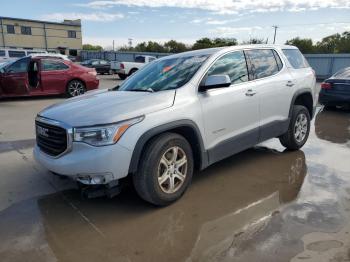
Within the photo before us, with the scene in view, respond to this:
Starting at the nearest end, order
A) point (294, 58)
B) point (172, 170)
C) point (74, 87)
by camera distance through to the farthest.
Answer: point (172, 170) → point (294, 58) → point (74, 87)

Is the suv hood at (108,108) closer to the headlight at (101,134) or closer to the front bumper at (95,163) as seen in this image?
the headlight at (101,134)

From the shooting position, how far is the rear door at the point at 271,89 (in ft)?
15.7

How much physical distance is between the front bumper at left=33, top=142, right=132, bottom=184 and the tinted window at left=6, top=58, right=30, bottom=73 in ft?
29.6

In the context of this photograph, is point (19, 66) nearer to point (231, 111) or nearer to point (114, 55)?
point (231, 111)

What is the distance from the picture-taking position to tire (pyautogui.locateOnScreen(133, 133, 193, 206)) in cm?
343

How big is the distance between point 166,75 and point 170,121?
1.02m

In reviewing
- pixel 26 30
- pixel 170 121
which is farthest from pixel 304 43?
pixel 170 121

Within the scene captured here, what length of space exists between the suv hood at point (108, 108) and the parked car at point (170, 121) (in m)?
0.01

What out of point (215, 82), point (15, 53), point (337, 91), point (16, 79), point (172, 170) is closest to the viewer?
point (172, 170)

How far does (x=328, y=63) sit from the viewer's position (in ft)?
85.5

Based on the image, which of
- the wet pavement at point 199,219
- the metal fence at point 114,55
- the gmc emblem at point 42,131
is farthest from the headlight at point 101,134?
the metal fence at point 114,55

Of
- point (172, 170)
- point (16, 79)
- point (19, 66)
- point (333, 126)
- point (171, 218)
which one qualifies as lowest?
point (171, 218)

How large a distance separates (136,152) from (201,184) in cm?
140

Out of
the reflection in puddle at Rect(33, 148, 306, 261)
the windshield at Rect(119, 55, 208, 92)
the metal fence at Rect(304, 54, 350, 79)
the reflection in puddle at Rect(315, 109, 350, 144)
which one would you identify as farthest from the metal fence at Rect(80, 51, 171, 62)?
the reflection in puddle at Rect(33, 148, 306, 261)
